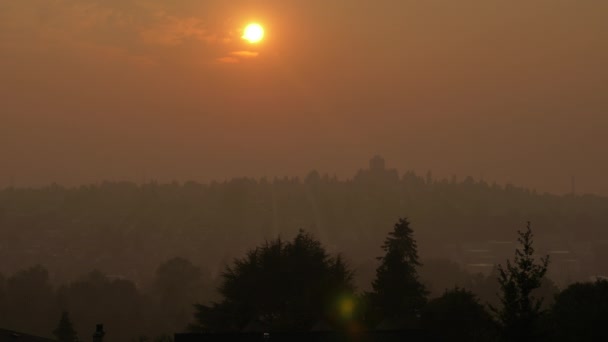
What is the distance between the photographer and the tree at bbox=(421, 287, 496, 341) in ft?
238

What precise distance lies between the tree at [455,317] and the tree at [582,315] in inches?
Result: 228

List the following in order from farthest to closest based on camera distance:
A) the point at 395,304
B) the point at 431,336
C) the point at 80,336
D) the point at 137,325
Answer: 1. the point at 137,325
2. the point at 80,336
3. the point at 395,304
4. the point at 431,336

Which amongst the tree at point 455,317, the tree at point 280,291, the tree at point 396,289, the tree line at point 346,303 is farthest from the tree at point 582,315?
the tree at point 280,291

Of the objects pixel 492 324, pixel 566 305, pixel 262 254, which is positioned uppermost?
pixel 262 254

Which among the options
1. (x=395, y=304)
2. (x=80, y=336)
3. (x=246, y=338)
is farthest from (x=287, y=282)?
(x=80, y=336)

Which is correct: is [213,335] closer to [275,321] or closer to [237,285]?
[275,321]

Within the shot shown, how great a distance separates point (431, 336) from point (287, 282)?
30.0 metres

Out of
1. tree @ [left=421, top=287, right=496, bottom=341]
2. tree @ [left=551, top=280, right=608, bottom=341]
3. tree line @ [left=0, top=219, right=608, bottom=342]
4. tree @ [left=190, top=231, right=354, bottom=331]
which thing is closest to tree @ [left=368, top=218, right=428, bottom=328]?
tree line @ [left=0, top=219, right=608, bottom=342]

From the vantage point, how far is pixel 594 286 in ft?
270

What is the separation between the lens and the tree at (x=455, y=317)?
2856 inches

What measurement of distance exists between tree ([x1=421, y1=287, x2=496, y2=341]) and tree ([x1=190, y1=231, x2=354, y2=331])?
7611 millimetres

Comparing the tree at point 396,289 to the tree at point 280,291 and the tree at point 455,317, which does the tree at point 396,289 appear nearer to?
the tree at point 280,291

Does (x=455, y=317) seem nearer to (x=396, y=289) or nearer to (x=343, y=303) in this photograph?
(x=343, y=303)

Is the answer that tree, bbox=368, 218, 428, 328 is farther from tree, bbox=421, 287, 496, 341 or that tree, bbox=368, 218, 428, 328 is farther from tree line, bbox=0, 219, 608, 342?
tree, bbox=421, 287, 496, 341
